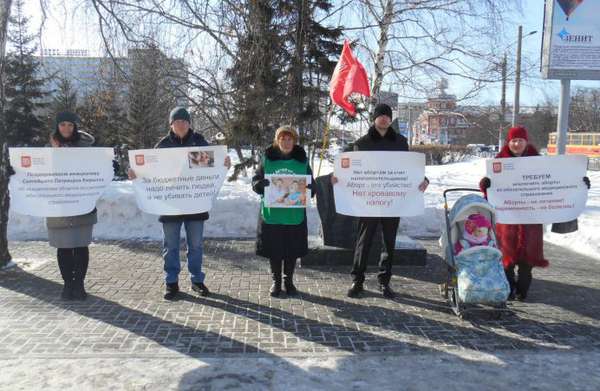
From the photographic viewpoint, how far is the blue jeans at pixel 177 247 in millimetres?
5488

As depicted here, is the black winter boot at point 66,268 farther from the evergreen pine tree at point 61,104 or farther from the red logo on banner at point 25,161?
the evergreen pine tree at point 61,104

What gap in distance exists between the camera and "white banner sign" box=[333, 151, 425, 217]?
5.44m

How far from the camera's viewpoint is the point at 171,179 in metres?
5.44

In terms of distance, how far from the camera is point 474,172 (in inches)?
966

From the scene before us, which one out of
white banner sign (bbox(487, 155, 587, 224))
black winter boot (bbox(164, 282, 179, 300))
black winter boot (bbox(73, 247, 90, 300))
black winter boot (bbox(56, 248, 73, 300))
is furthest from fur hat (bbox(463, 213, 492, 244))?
black winter boot (bbox(56, 248, 73, 300))

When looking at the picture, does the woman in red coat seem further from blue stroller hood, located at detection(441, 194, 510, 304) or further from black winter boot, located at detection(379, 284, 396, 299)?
black winter boot, located at detection(379, 284, 396, 299)

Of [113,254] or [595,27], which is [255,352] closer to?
[113,254]

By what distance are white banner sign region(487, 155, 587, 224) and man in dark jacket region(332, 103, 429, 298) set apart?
34.7 inches

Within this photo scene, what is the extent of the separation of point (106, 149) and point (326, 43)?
7939 millimetres

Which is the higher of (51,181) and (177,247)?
(51,181)

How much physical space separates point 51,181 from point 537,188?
566cm

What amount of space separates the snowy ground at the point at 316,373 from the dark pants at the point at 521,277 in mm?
1487

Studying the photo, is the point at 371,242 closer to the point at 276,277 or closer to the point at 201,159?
the point at 276,277

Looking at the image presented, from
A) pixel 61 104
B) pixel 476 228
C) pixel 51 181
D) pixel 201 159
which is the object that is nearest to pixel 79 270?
pixel 51 181
